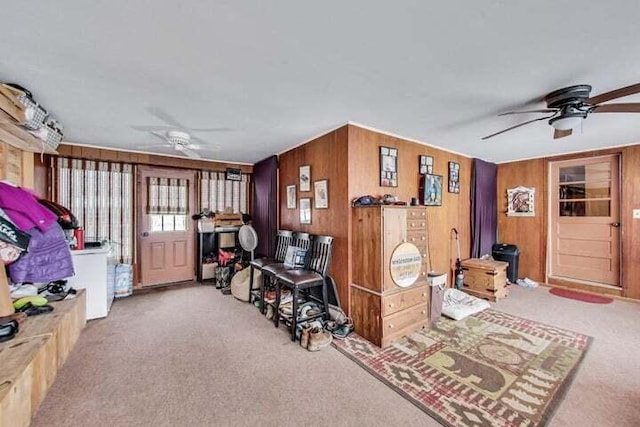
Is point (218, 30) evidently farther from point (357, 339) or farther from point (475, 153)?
point (475, 153)

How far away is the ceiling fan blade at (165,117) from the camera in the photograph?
258 cm

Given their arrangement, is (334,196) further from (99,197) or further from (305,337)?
(99,197)

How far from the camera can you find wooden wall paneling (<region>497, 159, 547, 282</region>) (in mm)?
4754

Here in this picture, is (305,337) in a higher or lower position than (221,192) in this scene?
lower

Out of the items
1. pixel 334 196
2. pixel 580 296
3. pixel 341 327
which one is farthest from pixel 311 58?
pixel 580 296

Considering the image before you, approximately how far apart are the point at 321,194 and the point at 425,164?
1677mm

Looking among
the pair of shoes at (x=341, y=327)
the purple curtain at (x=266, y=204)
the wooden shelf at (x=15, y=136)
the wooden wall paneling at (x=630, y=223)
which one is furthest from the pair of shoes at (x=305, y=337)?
the wooden wall paneling at (x=630, y=223)

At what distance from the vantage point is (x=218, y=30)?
1.44 meters

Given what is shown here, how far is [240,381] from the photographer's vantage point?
2.04 metres

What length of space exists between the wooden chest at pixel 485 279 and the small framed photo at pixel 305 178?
2.92 meters

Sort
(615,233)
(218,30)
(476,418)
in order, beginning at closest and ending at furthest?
(218,30) < (476,418) < (615,233)

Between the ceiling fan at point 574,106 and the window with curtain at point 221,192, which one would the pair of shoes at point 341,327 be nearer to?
the ceiling fan at point 574,106

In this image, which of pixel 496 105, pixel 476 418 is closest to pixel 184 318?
pixel 476 418

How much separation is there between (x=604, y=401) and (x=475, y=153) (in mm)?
3620
